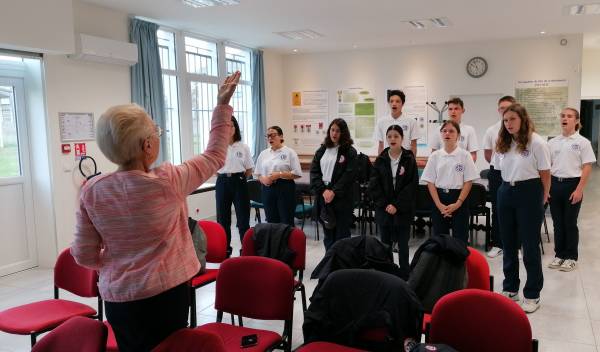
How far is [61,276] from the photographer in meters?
2.87

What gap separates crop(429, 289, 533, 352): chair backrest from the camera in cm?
192

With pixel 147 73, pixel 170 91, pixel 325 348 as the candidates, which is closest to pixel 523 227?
pixel 325 348

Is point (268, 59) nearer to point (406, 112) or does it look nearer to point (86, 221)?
point (406, 112)

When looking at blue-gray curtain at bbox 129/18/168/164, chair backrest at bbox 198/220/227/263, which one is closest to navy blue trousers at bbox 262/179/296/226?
chair backrest at bbox 198/220/227/263

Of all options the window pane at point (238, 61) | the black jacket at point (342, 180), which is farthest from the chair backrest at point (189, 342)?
the window pane at point (238, 61)

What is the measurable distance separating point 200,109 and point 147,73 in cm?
158

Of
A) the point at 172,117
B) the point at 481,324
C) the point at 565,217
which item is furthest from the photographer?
the point at 172,117

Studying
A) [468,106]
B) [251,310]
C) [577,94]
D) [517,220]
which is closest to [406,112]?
[468,106]

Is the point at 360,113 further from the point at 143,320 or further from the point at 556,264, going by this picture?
the point at 143,320

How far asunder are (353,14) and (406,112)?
308 cm

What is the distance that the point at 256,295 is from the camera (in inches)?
96.7

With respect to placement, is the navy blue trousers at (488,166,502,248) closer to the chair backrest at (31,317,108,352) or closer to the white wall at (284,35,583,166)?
the white wall at (284,35,583,166)

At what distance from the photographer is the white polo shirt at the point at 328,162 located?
4.39 m

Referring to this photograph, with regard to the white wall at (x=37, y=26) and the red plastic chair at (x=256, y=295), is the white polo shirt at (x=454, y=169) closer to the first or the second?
the red plastic chair at (x=256, y=295)
